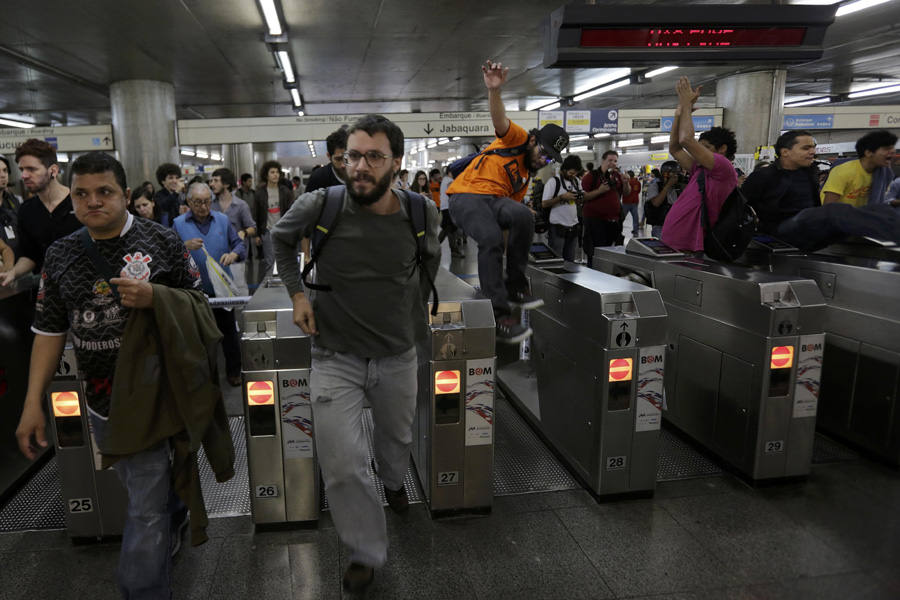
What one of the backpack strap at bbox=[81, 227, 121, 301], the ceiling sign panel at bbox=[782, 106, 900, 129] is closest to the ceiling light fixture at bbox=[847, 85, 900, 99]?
the ceiling sign panel at bbox=[782, 106, 900, 129]

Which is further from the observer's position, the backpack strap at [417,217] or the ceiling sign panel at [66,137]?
the ceiling sign panel at [66,137]

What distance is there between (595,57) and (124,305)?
12.4 feet

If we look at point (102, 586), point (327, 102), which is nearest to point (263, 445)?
point (102, 586)

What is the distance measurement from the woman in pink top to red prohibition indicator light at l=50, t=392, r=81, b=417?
3.44 meters

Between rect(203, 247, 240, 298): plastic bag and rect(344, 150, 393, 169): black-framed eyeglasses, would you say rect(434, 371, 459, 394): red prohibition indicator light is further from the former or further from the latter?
rect(203, 247, 240, 298): plastic bag

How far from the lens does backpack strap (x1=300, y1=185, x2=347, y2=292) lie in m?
2.12

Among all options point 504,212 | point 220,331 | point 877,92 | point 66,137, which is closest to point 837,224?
point 504,212

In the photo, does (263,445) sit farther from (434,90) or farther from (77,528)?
(434,90)

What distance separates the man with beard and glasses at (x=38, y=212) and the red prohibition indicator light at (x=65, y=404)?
892 mm

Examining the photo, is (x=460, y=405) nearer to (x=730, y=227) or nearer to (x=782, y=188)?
(x=730, y=227)

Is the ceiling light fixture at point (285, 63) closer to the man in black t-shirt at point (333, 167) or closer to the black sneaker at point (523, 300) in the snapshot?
the man in black t-shirt at point (333, 167)

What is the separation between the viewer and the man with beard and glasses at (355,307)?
6.98ft

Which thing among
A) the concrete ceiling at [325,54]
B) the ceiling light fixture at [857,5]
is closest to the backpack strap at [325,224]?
the concrete ceiling at [325,54]

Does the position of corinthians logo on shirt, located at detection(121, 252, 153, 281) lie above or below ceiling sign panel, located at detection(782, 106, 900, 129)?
below
